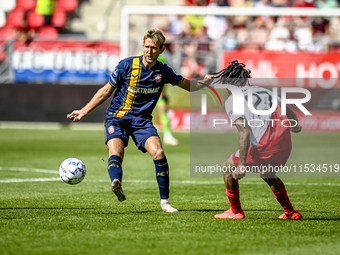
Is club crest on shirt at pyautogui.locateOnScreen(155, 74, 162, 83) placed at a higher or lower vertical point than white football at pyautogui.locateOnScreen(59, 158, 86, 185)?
higher

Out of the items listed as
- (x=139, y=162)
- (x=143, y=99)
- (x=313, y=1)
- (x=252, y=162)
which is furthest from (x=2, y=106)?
(x=252, y=162)

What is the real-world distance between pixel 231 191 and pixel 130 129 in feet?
4.53

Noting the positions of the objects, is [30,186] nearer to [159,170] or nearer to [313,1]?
[159,170]

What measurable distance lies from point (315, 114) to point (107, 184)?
37.4 feet

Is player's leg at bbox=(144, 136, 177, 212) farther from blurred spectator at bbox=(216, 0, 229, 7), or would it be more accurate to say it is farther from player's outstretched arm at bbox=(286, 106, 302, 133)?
blurred spectator at bbox=(216, 0, 229, 7)

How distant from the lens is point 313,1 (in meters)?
21.1

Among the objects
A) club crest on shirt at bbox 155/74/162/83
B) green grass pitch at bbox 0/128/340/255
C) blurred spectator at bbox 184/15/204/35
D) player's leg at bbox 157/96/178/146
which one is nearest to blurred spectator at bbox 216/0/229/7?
blurred spectator at bbox 184/15/204/35

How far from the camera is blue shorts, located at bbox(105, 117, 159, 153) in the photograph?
19.6 ft

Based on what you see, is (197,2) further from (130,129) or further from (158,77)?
(130,129)

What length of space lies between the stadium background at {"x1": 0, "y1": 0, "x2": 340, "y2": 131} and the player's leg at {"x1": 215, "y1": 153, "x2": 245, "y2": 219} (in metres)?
12.6

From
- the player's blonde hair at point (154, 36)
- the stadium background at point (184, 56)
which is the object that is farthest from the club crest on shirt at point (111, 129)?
the stadium background at point (184, 56)

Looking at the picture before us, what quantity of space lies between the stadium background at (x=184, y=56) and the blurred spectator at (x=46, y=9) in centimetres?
238

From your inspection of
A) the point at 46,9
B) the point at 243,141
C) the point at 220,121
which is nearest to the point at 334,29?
the point at 220,121

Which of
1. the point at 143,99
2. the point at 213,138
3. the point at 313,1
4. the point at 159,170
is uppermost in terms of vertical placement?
the point at 313,1
